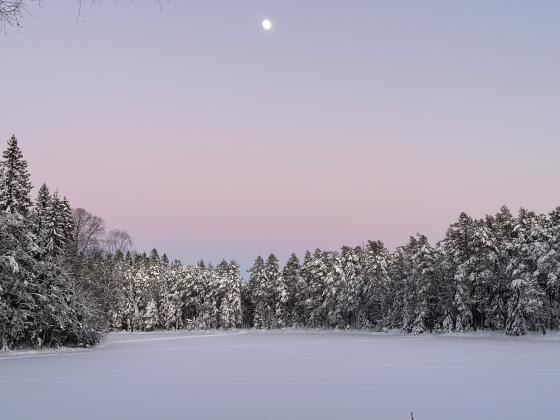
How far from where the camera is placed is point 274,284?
102688mm

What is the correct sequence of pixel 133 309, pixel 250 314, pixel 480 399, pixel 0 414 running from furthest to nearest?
pixel 250 314
pixel 133 309
pixel 480 399
pixel 0 414

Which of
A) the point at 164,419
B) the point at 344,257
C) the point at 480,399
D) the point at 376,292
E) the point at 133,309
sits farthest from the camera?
the point at 133,309

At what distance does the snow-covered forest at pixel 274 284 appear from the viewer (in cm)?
4000

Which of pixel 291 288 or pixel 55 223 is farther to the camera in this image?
pixel 291 288

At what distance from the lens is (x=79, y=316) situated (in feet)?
139

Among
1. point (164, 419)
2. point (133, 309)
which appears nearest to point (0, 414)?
point (164, 419)

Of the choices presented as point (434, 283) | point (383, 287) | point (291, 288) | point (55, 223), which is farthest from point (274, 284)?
point (55, 223)

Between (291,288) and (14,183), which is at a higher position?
(14,183)

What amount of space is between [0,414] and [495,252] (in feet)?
214

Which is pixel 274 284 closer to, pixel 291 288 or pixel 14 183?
pixel 291 288

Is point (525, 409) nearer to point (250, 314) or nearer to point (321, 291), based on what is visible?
point (321, 291)

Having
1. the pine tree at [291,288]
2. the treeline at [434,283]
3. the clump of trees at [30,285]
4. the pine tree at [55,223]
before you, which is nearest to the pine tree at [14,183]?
the clump of trees at [30,285]

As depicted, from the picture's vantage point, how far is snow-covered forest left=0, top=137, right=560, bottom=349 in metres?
40.0

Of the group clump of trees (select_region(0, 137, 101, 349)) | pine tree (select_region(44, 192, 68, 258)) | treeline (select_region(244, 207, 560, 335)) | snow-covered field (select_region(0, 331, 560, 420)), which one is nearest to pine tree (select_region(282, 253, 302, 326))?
treeline (select_region(244, 207, 560, 335))
